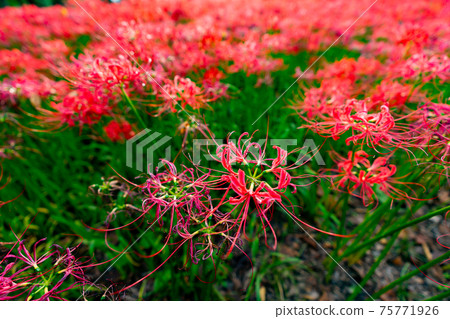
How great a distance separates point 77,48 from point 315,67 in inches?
109

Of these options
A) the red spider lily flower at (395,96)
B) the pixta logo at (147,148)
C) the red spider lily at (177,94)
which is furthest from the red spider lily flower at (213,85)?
the red spider lily flower at (395,96)

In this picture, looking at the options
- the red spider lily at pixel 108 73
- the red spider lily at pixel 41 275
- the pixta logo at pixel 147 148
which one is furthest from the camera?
the pixta logo at pixel 147 148

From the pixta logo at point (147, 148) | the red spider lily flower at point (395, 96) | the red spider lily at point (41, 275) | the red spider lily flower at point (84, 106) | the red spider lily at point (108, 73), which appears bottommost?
the red spider lily at point (41, 275)

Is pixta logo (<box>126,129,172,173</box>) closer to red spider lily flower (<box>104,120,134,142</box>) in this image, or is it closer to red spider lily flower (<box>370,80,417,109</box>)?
red spider lily flower (<box>104,120,134,142</box>)

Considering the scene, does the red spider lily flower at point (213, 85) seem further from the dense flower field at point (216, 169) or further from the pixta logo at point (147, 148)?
the pixta logo at point (147, 148)

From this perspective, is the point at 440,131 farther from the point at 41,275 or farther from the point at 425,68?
the point at 41,275

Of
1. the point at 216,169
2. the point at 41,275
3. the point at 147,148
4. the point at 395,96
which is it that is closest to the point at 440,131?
the point at 395,96

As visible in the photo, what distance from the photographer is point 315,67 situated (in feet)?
7.84

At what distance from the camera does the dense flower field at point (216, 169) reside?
984 millimetres

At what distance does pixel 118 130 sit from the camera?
5.03 ft
